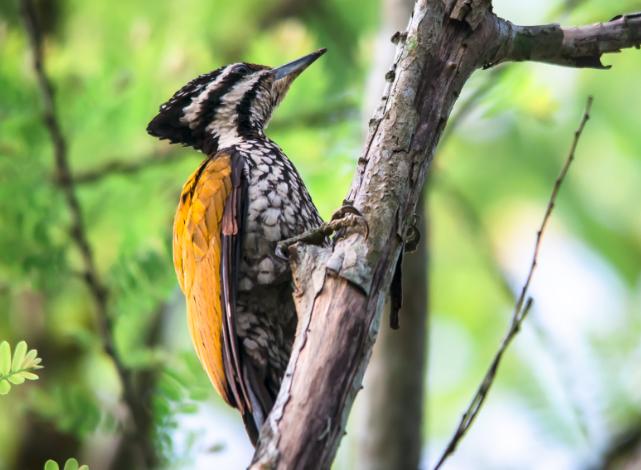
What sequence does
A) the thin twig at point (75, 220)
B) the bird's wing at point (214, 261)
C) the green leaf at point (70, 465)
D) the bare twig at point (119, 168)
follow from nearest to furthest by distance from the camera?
the green leaf at point (70, 465), the bird's wing at point (214, 261), the thin twig at point (75, 220), the bare twig at point (119, 168)

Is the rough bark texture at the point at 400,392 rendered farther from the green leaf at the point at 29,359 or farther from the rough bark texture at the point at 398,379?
the green leaf at the point at 29,359

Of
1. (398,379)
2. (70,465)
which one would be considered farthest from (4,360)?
(398,379)

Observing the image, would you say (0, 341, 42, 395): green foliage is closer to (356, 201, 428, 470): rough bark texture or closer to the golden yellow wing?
the golden yellow wing

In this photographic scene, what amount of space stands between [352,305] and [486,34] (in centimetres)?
116

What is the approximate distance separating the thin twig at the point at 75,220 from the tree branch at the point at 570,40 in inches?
99.1

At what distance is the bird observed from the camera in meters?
3.86

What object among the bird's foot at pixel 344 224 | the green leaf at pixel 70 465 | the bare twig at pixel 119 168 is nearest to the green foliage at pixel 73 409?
the bare twig at pixel 119 168

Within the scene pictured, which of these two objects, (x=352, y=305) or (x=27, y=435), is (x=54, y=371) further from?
(x=352, y=305)

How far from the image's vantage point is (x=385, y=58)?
18.1ft

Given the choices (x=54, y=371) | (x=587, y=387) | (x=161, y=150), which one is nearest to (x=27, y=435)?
(x=54, y=371)

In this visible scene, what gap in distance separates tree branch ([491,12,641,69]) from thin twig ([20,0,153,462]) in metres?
2.52

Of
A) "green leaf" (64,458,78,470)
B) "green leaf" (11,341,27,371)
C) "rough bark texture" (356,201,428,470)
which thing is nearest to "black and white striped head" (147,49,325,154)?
"rough bark texture" (356,201,428,470)

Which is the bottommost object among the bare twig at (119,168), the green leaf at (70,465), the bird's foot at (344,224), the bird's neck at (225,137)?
the green leaf at (70,465)

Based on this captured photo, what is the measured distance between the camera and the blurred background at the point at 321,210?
537 cm
